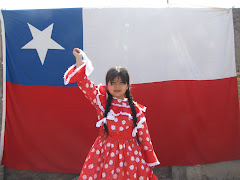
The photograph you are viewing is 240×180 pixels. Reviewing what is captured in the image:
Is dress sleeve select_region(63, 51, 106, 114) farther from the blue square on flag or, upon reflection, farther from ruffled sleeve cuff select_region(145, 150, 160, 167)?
the blue square on flag

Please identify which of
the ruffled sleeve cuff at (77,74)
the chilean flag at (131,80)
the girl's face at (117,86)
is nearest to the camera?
the ruffled sleeve cuff at (77,74)

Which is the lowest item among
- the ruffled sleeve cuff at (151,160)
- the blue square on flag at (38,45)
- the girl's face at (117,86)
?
the ruffled sleeve cuff at (151,160)

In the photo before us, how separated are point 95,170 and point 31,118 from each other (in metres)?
1.39

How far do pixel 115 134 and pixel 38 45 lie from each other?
1.63m

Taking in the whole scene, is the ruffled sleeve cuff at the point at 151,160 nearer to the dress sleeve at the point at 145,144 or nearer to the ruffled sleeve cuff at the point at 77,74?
the dress sleeve at the point at 145,144

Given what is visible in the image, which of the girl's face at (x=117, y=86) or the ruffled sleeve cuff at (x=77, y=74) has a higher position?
the ruffled sleeve cuff at (x=77, y=74)

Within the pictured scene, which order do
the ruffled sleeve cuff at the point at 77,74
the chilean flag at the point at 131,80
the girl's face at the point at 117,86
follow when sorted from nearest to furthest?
1. the ruffled sleeve cuff at the point at 77,74
2. the girl's face at the point at 117,86
3. the chilean flag at the point at 131,80

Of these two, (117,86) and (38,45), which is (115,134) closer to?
(117,86)

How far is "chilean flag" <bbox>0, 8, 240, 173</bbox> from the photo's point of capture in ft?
9.33

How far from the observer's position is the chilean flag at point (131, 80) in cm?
284

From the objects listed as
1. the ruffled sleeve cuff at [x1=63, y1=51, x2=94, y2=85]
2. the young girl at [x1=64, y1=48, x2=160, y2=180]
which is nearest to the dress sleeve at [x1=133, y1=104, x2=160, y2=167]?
the young girl at [x1=64, y1=48, x2=160, y2=180]

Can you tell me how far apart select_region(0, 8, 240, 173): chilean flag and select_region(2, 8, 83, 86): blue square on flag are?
12 mm

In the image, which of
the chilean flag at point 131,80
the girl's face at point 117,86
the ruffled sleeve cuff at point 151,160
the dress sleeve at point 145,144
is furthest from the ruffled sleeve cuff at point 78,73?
the chilean flag at point 131,80

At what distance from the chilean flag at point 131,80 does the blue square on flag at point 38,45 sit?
0.01 m
